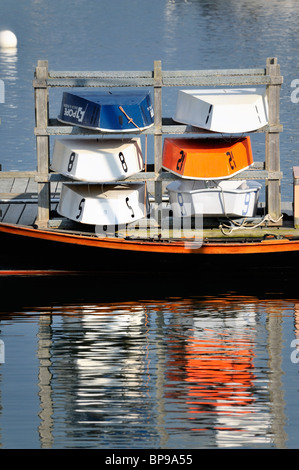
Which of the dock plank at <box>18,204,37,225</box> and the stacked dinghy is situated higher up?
the stacked dinghy

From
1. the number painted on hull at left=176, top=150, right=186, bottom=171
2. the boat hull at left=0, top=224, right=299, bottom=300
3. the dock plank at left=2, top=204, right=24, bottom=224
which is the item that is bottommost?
the boat hull at left=0, top=224, right=299, bottom=300

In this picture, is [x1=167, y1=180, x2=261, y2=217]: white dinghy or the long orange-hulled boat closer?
the long orange-hulled boat

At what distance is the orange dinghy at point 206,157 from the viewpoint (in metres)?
17.6

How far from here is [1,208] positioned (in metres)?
19.8

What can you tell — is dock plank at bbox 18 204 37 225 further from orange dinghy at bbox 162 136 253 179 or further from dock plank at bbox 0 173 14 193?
orange dinghy at bbox 162 136 253 179

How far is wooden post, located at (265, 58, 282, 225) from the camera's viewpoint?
58.2 feet

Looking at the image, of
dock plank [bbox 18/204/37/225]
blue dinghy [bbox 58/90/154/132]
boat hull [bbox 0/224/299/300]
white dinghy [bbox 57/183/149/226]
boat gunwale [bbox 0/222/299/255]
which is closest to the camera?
blue dinghy [bbox 58/90/154/132]

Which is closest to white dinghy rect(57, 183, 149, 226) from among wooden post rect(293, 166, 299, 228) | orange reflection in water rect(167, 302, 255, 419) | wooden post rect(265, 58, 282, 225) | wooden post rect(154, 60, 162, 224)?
wooden post rect(154, 60, 162, 224)

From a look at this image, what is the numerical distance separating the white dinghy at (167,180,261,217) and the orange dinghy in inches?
13.1

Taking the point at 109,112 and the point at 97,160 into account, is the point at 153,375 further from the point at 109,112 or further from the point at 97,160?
the point at 109,112

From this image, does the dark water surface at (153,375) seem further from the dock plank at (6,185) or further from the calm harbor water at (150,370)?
the dock plank at (6,185)

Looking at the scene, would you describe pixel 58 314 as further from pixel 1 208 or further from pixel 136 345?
pixel 1 208

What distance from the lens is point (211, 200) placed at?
1791 cm
